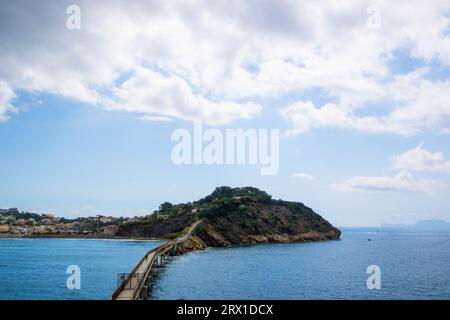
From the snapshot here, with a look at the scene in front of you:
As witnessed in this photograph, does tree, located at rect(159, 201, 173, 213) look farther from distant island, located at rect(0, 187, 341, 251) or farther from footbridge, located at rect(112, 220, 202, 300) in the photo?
footbridge, located at rect(112, 220, 202, 300)

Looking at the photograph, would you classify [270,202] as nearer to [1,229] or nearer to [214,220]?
[214,220]

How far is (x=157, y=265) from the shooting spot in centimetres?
6638

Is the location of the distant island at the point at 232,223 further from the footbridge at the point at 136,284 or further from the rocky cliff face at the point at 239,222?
the footbridge at the point at 136,284

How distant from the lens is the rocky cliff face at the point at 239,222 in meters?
121

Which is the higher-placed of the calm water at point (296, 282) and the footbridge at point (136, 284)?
the footbridge at point (136, 284)

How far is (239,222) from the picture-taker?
127 m

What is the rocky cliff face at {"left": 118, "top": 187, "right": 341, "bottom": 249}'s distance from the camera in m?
121

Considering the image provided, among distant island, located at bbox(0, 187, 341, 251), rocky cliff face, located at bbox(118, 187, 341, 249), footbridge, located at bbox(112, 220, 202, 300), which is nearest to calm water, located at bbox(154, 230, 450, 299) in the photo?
footbridge, located at bbox(112, 220, 202, 300)

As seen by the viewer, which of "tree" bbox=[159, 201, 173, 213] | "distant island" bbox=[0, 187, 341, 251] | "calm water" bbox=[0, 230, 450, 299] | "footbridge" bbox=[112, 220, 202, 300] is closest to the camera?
"footbridge" bbox=[112, 220, 202, 300]

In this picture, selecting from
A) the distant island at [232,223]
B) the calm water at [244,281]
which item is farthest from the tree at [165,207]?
the calm water at [244,281]

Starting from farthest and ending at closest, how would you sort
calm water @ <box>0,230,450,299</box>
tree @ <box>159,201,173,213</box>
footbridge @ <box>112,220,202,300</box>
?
tree @ <box>159,201,173,213</box>
calm water @ <box>0,230,450,299</box>
footbridge @ <box>112,220,202,300</box>

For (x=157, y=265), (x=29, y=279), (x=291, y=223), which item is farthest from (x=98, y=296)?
(x=291, y=223)

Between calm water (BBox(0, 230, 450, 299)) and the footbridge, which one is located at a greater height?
the footbridge
